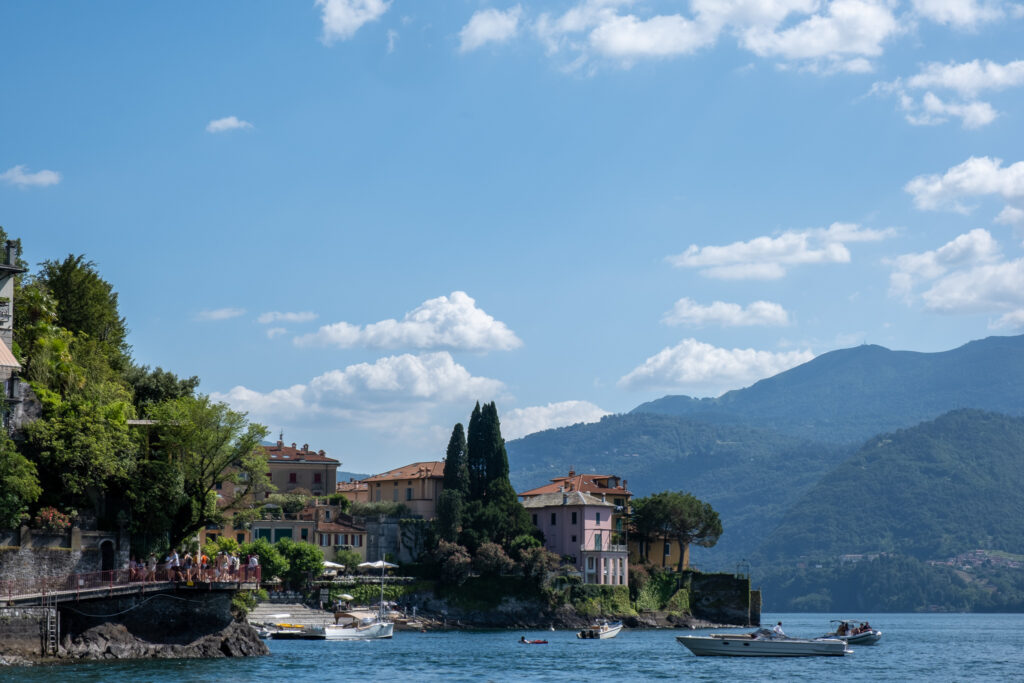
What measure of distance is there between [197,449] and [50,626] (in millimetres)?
13252

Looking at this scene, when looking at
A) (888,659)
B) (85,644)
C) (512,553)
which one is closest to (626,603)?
(512,553)

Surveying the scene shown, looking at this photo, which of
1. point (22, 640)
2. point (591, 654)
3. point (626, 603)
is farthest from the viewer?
point (626, 603)

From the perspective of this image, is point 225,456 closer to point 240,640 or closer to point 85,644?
point 240,640

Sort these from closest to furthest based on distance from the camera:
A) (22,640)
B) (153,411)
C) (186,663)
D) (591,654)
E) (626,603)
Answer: (22,640), (186,663), (153,411), (591,654), (626,603)

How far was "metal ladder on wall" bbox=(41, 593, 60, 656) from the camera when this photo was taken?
48.3 metres

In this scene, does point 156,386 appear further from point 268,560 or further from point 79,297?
point 268,560

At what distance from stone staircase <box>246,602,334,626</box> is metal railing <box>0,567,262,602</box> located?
1444 inches

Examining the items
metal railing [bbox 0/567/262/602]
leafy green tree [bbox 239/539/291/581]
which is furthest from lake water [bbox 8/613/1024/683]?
leafy green tree [bbox 239/539/291/581]

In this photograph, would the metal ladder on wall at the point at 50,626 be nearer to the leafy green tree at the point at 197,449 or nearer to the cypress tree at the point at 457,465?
the leafy green tree at the point at 197,449

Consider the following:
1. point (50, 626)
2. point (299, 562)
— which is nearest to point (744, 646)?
point (50, 626)

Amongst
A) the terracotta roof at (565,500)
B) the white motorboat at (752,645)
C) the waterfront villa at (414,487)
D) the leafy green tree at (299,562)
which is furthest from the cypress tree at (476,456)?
the white motorboat at (752,645)

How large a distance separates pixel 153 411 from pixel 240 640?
1154cm

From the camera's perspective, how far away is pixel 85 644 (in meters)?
50.4

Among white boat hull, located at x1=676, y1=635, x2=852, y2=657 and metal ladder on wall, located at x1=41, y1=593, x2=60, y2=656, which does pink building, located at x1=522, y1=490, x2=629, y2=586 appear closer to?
white boat hull, located at x1=676, y1=635, x2=852, y2=657
